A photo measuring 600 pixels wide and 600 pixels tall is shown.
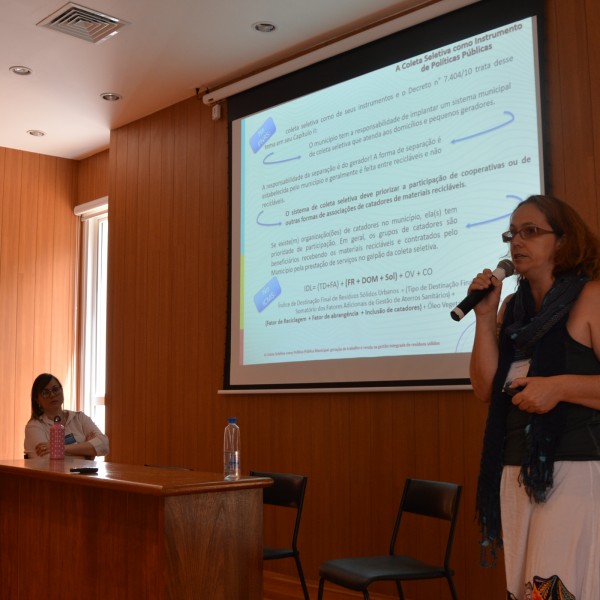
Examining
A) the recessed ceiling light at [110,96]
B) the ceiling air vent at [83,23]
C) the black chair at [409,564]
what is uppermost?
A: the ceiling air vent at [83,23]

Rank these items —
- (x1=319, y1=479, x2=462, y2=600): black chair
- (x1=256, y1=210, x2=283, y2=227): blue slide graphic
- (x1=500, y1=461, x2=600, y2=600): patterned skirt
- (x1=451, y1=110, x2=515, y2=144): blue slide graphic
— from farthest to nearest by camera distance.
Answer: (x1=256, y1=210, x2=283, y2=227): blue slide graphic
(x1=451, y1=110, x2=515, y2=144): blue slide graphic
(x1=319, y1=479, x2=462, y2=600): black chair
(x1=500, y1=461, x2=600, y2=600): patterned skirt

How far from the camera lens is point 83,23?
464 centimetres

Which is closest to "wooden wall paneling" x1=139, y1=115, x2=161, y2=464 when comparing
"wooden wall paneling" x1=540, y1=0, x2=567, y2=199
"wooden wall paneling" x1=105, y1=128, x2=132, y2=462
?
"wooden wall paneling" x1=105, y1=128, x2=132, y2=462

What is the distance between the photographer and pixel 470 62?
3.96 m

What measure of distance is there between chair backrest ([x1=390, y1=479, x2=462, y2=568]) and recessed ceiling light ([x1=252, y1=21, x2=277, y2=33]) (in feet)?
8.94

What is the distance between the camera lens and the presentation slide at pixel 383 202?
3814 mm

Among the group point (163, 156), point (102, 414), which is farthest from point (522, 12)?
point (102, 414)

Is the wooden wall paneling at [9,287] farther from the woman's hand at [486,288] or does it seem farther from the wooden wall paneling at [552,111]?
the woman's hand at [486,288]

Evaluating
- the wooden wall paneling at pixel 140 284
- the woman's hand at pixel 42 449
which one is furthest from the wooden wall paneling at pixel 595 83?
the wooden wall paneling at pixel 140 284

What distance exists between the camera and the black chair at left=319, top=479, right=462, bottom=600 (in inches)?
117

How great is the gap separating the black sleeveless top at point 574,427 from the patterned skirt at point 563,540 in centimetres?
3

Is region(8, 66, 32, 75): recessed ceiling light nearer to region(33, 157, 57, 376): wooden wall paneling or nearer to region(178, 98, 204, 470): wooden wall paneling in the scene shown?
region(178, 98, 204, 470): wooden wall paneling

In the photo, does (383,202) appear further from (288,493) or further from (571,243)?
(571,243)

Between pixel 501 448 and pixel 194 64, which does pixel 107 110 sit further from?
pixel 501 448
